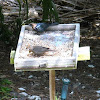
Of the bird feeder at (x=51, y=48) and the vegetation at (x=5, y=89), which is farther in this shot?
the vegetation at (x=5, y=89)

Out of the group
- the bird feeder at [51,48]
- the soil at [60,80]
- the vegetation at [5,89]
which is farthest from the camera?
the soil at [60,80]

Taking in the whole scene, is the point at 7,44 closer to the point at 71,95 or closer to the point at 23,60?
the point at 71,95

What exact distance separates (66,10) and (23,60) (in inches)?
134

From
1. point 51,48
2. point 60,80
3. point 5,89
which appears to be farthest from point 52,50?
point 60,80

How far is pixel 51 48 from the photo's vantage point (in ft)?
6.53

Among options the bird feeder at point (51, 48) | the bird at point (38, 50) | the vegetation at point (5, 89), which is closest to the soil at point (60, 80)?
the vegetation at point (5, 89)

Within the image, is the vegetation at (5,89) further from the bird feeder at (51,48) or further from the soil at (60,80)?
the bird feeder at (51,48)

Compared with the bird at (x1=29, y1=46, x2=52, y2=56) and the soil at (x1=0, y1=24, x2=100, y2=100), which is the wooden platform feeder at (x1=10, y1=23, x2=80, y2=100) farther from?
the soil at (x1=0, y1=24, x2=100, y2=100)

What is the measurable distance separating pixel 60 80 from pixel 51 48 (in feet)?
5.63

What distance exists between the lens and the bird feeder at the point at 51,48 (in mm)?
1783

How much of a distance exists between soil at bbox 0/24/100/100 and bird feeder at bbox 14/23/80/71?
1113 millimetres

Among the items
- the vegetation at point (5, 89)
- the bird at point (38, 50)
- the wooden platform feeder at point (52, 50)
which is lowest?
the vegetation at point (5, 89)

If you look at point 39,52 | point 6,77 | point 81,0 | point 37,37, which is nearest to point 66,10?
point 81,0

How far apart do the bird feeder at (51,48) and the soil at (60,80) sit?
1.11 metres
